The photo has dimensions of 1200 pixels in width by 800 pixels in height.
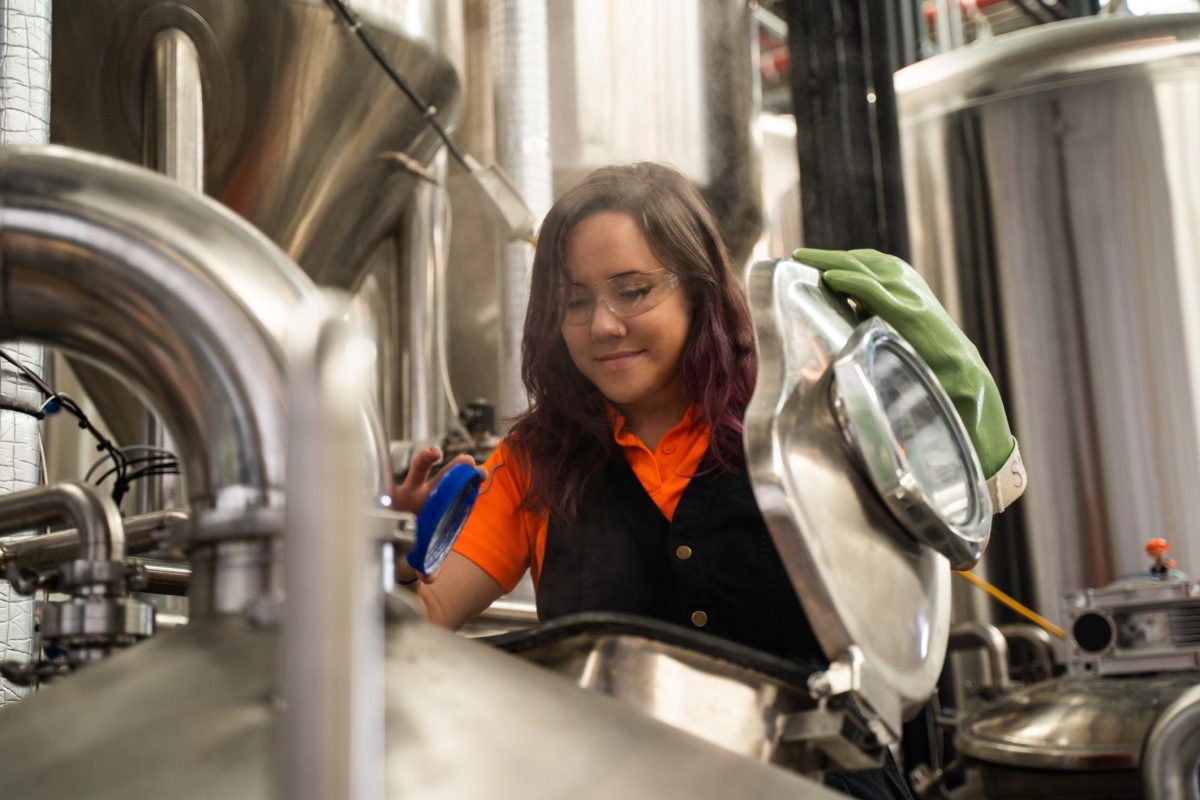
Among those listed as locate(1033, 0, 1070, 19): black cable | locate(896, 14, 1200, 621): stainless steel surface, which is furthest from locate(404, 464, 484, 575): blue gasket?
locate(1033, 0, 1070, 19): black cable

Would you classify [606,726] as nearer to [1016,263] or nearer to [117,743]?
[117,743]

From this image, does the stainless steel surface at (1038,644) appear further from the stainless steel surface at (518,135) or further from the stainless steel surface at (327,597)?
the stainless steel surface at (327,597)

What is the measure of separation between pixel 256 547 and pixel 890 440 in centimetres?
30

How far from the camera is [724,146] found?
270 centimetres

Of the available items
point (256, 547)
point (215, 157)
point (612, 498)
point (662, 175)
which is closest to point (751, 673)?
point (256, 547)

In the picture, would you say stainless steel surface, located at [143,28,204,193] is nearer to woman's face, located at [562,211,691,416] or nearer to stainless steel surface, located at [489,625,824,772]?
woman's face, located at [562,211,691,416]

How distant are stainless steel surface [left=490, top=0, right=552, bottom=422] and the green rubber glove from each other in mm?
1386

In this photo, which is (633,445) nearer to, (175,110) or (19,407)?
(19,407)

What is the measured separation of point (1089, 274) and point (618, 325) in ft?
7.60

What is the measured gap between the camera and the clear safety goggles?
0.97m

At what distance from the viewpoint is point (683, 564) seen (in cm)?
92

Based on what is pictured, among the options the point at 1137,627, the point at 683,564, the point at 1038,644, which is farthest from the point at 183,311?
the point at 1038,644

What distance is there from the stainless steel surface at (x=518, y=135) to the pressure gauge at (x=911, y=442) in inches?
57.7

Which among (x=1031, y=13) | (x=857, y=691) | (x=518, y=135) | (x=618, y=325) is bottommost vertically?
(x=857, y=691)
